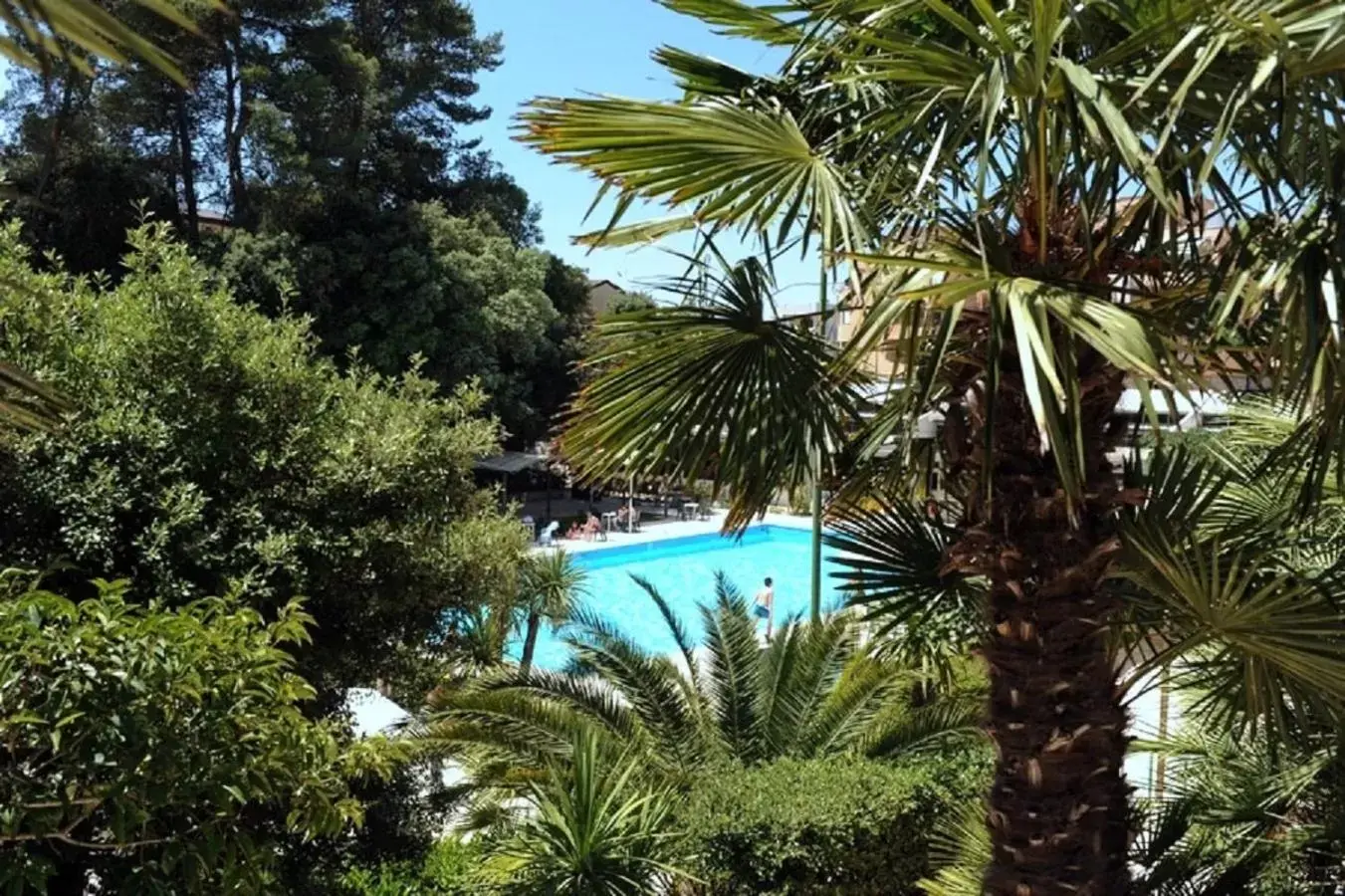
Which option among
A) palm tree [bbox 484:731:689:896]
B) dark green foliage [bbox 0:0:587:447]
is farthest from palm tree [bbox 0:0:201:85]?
dark green foliage [bbox 0:0:587:447]

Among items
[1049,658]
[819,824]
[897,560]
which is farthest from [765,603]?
[1049,658]

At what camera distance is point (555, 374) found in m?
26.9

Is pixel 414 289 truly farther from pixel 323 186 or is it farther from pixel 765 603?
pixel 765 603

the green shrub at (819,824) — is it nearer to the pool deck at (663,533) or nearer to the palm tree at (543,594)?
the palm tree at (543,594)

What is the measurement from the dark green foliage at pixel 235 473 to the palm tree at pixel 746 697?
1717mm

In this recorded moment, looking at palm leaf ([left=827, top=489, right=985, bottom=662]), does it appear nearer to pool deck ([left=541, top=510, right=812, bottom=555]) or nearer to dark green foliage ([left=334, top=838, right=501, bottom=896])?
dark green foliage ([left=334, top=838, right=501, bottom=896])

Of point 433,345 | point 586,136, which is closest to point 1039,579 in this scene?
point 586,136

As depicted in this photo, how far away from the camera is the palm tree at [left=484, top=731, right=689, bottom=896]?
584 cm

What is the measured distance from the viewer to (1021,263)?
3.27m

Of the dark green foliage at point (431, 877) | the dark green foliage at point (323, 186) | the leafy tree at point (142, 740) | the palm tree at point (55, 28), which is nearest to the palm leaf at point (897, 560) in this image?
the leafy tree at point (142, 740)

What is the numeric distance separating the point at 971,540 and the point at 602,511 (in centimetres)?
2508

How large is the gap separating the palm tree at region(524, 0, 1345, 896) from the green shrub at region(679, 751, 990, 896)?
2.99 m

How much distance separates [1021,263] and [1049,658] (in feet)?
4.28

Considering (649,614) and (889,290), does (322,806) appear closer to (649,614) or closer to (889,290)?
(889,290)
